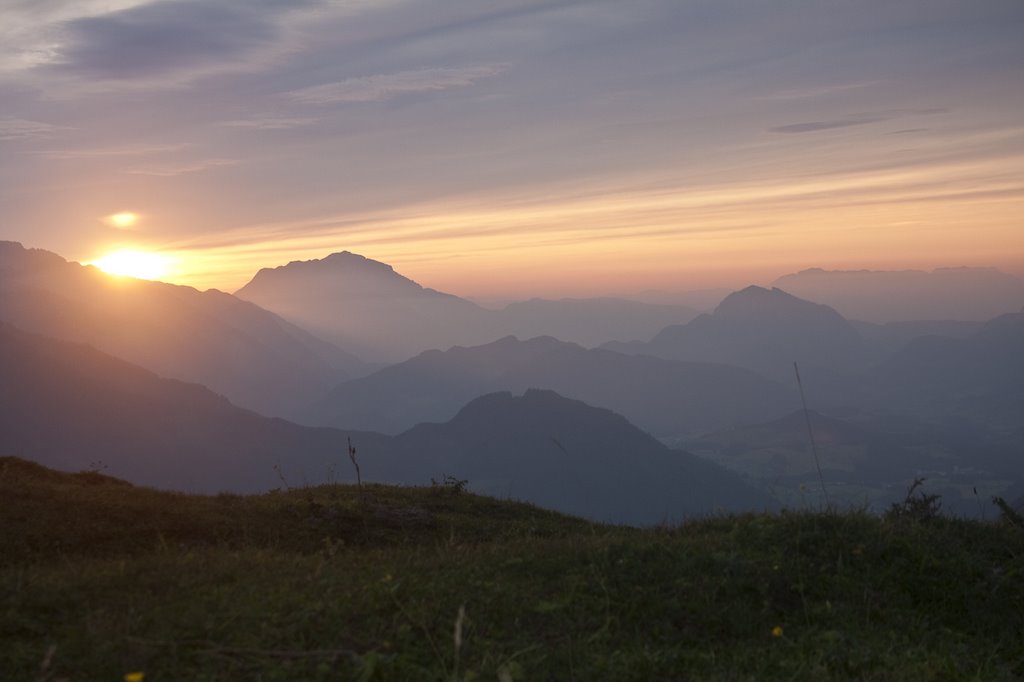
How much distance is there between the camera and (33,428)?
591 ft

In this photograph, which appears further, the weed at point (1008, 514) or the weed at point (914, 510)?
the weed at point (1008, 514)

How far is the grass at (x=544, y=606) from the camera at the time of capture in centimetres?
620

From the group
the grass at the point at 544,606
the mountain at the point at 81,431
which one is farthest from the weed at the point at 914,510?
the mountain at the point at 81,431

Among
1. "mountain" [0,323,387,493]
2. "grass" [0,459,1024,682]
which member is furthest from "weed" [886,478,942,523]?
"mountain" [0,323,387,493]

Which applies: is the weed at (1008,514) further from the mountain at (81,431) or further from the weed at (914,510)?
the mountain at (81,431)

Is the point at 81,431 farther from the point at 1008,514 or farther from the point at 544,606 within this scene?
the point at 544,606

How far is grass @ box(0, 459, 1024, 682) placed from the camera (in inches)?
244

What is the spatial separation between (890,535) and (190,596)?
7590 millimetres

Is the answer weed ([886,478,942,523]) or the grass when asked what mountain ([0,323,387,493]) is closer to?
weed ([886,478,942,523])

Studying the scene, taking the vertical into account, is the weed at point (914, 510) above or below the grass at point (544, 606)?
below

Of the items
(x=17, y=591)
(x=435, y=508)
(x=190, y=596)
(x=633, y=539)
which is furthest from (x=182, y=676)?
(x=435, y=508)

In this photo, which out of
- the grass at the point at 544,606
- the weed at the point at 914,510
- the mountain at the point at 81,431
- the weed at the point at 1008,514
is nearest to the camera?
the grass at the point at 544,606

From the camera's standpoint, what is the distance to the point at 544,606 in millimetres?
7363

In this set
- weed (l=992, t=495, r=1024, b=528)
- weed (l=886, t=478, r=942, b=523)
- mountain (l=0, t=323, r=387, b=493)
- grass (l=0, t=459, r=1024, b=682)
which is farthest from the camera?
mountain (l=0, t=323, r=387, b=493)
